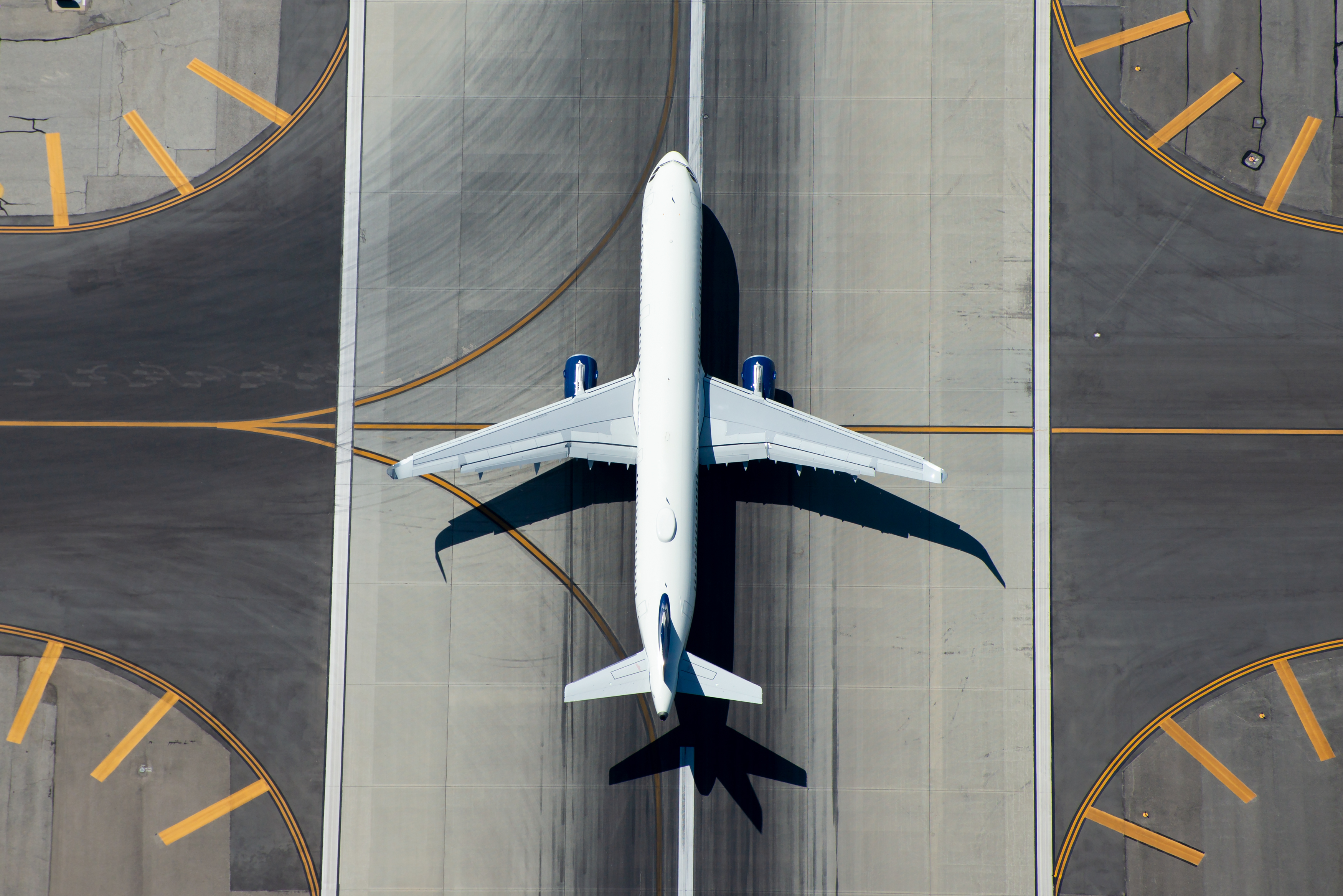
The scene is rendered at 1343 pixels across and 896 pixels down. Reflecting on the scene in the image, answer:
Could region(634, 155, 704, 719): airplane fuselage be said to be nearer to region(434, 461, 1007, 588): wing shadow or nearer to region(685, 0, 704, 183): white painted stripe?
region(434, 461, 1007, 588): wing shadow

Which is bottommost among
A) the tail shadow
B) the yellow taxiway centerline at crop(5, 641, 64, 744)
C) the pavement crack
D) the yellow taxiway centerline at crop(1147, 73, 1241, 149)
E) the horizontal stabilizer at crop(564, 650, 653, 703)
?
the tail shadow

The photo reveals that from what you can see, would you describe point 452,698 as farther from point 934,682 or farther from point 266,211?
point 266,211

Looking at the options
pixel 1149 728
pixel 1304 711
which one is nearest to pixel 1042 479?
pixel 1149 728

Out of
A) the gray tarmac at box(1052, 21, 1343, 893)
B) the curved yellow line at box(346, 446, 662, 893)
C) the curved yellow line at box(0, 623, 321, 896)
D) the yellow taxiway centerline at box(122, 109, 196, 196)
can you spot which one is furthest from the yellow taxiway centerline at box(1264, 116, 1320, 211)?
the curved yellow line at box(0, 623, 321, 896)

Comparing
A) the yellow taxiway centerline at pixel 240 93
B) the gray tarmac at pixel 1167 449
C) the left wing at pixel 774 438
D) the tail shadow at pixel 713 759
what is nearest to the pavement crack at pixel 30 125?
the yellow taxiway centerline at pixel 240 93

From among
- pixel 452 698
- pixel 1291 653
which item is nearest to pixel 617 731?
pixel 452 698

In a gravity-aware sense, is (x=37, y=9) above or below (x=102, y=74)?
above
